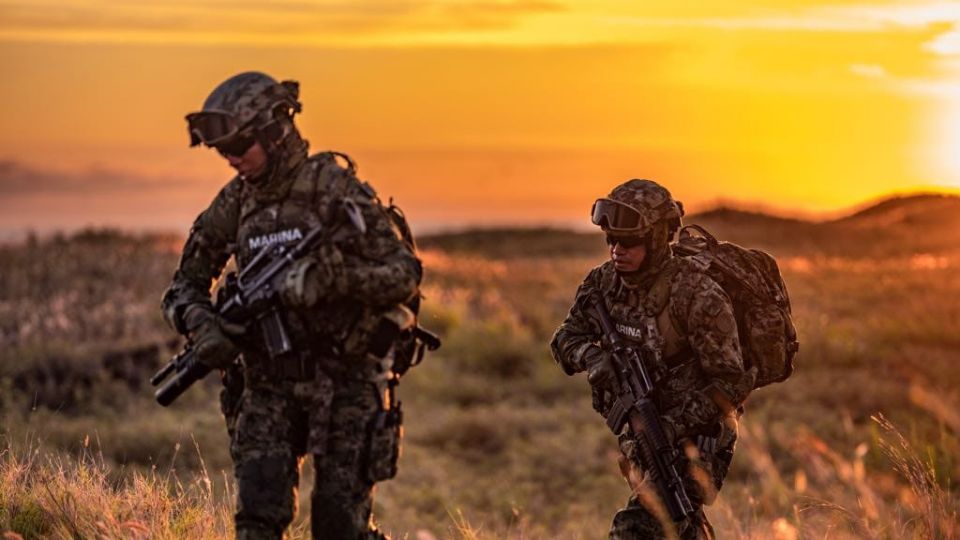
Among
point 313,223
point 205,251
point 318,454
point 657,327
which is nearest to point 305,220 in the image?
point 313,223

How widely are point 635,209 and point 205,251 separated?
206 cm

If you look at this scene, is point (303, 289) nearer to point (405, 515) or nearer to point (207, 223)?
point (207, 223)

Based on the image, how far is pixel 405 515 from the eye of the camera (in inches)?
481

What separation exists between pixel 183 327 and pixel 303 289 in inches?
30.2

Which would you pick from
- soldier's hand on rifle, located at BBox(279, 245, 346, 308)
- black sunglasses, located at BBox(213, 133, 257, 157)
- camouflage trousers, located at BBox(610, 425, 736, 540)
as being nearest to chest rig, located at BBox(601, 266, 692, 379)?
camouflage trousers, located at BBox(610, 425, 736, 540)

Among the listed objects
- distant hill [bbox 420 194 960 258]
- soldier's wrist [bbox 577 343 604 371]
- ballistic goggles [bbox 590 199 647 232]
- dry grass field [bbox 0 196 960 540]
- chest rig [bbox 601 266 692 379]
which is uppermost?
ballistic goggles [bbox 590 199 647 232]

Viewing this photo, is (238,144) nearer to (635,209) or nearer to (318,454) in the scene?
(318,454)

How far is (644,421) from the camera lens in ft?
21.3

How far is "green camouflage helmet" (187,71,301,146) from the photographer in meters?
5.73

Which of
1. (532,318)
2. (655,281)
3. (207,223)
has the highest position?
(207,223)

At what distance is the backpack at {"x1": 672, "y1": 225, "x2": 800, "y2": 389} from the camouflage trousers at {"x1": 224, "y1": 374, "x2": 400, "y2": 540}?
1.89m

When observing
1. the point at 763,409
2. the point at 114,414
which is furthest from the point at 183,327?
the point at 763,409

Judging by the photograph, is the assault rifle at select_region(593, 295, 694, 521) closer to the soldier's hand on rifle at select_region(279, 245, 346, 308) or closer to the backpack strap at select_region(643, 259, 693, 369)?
the backpack strap at select_region(643, 259, 693, 369)

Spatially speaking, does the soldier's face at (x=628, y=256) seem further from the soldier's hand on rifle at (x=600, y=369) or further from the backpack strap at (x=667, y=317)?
the soldier's hand on rifle at (x=600, y=369)
